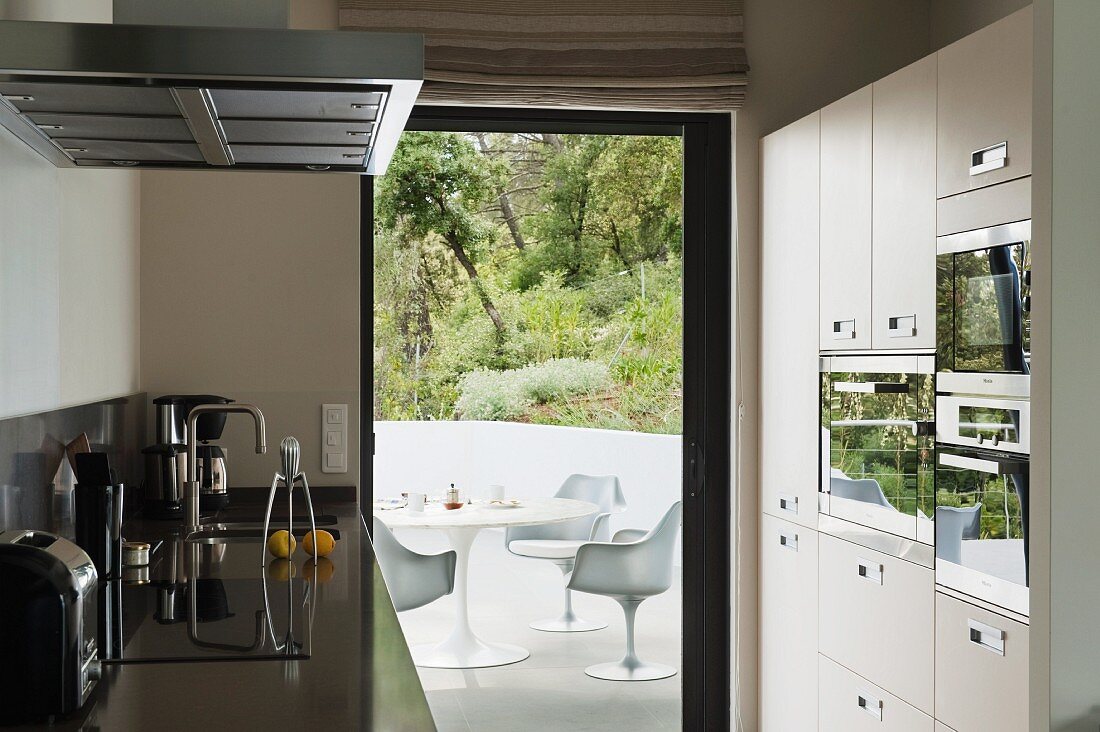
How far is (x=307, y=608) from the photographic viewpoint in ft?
5.78

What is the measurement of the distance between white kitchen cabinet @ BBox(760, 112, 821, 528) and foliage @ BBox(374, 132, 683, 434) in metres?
0.40

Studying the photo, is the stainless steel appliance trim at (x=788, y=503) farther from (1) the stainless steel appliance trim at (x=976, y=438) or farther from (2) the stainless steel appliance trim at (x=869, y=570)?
(1) the stainless steel appliance trim at (x=976, y=438)

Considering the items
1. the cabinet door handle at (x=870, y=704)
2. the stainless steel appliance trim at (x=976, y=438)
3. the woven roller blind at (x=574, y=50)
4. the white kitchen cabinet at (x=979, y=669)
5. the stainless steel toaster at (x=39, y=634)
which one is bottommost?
the cabinet door handle at (x=870, y=704)

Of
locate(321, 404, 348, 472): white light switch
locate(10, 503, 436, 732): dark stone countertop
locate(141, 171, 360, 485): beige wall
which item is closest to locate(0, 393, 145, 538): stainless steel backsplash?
locate(10, 503, 436, 732): dark stone countertop

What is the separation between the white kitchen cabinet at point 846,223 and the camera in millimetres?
2969

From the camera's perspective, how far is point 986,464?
2.35 meters

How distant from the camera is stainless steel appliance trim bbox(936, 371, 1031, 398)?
223cm

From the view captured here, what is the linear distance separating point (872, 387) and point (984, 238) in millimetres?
610

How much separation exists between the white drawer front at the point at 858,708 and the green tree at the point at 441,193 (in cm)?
211

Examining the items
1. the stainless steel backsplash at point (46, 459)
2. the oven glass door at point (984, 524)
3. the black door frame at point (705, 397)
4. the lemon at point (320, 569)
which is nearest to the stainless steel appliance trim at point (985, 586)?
the oven glass door at point (984, 524)

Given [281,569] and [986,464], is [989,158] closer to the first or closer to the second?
[986,464]

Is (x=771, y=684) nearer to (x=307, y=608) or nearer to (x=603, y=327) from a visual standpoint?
(x=603, y=327)

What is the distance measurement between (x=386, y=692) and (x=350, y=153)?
1.15 metres

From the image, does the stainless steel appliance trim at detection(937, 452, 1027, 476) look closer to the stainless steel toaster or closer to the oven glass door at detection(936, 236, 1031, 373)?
the oven glass door at detection(936, 236, 1031, 373)
